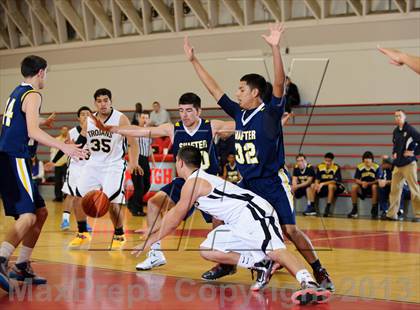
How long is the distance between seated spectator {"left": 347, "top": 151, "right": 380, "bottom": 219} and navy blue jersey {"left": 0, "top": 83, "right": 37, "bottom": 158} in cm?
1088

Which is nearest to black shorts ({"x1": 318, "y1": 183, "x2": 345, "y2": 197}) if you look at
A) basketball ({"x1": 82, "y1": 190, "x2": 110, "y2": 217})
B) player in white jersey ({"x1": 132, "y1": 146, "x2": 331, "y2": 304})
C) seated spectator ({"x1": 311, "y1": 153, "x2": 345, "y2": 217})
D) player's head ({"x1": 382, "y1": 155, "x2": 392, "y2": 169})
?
seated spectator ({"x1": 311, "y1": 153, "x2": 345, "y2": 217})

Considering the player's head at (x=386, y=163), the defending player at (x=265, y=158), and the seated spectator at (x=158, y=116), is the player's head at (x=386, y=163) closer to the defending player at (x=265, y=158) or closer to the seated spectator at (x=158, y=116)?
the seated spectator at (x=158, y=116)

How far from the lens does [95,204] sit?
942cm

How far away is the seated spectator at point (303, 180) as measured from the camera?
673 inches

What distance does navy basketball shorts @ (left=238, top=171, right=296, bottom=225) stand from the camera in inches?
278

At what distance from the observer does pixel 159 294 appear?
21.9 ft

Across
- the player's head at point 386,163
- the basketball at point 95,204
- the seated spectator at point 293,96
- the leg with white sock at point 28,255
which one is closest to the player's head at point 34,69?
the leg with white sock at point 28,255

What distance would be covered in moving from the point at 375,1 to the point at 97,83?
1023cm

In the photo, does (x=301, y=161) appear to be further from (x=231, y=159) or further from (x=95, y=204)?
(x=95, y=204)

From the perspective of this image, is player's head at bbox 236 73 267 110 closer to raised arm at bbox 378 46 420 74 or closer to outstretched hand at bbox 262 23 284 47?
outstretched hand at bbox 262 23 284 47

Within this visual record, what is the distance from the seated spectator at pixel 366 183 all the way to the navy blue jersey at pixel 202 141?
8.66 meters

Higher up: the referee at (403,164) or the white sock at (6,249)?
the referee at (403,164)

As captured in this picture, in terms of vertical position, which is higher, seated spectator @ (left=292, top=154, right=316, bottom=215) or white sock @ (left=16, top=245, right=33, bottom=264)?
seated spectator @ (left=292, top=154, right=316, bottom=215)

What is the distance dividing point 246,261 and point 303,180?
10.5 m
